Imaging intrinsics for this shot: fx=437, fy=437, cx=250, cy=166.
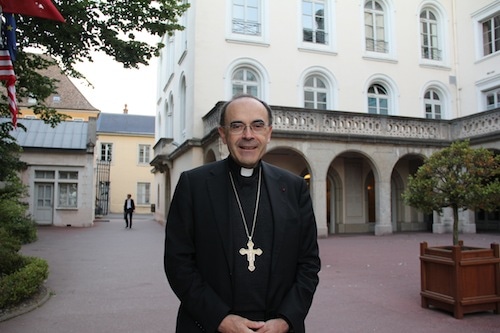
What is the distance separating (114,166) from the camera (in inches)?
1858

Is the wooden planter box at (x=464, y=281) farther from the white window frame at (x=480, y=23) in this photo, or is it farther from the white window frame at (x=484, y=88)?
the white window frame at (x=480, y=23)

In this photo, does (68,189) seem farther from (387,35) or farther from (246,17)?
(387,35)

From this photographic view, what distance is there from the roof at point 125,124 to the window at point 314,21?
30856 mm

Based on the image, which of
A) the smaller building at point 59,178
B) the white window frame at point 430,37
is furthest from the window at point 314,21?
the smaller building at point 59,178

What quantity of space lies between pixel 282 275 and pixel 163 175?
28.0 meters

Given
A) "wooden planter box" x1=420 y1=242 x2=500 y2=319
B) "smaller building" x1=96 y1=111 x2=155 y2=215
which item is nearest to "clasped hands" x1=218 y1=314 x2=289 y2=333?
"wooden planter box" x1=420 y1=242 x2=500 y2=319

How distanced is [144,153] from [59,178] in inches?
945

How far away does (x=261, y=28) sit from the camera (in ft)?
68.9

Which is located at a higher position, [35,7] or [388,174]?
[35,7]

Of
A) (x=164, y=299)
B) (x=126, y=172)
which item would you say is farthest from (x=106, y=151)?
(x=164, y=299)

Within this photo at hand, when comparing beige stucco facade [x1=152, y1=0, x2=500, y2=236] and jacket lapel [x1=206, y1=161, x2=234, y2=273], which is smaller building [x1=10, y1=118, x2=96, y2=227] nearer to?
beige stucco facade [x1=152, y1=0, x2=500, y2=236]

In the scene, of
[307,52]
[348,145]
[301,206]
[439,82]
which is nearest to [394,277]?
[301,206]

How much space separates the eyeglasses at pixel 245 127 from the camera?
245cm

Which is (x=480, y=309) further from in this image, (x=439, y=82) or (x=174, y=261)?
(x=439, y=82)
